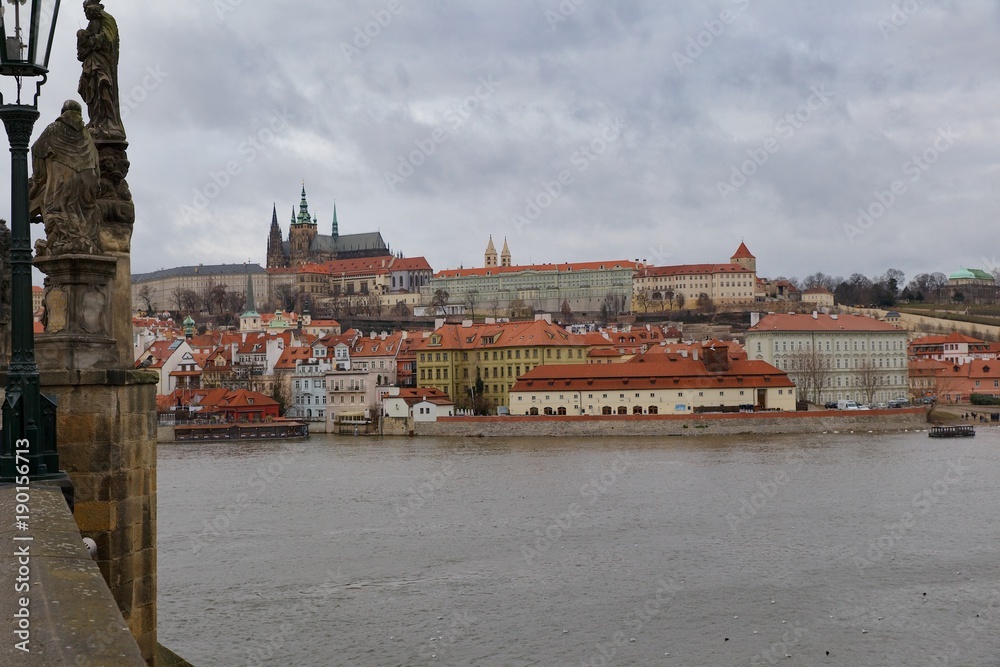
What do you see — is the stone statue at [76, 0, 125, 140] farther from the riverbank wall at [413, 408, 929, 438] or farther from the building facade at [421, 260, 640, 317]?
the building facade at [421, 260, 640, 317]

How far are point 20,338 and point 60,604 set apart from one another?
1773 millimetres

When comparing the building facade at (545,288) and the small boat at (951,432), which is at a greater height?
the building facade at (545,288)

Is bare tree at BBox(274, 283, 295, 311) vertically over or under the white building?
over

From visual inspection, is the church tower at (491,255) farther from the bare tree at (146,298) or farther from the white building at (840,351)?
the white building at (840,351)

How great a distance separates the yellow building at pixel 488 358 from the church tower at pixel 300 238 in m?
112

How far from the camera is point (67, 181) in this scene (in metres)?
5.91

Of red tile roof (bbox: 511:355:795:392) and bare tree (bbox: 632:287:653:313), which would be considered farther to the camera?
bare tree (bbox: 632:287:653:313)

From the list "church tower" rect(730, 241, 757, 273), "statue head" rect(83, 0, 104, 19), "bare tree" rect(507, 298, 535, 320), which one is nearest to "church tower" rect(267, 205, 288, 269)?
"bare tree" rect(507, 298, 535, 320)

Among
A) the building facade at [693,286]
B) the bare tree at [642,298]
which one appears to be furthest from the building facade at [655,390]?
the bare tree at [642,298]

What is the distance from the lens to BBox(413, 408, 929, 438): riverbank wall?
187 feet

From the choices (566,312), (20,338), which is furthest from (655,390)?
(566,312)

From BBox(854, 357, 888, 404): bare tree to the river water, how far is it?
39285mm

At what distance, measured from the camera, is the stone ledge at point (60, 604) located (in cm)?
298

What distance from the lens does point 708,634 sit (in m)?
14.8
